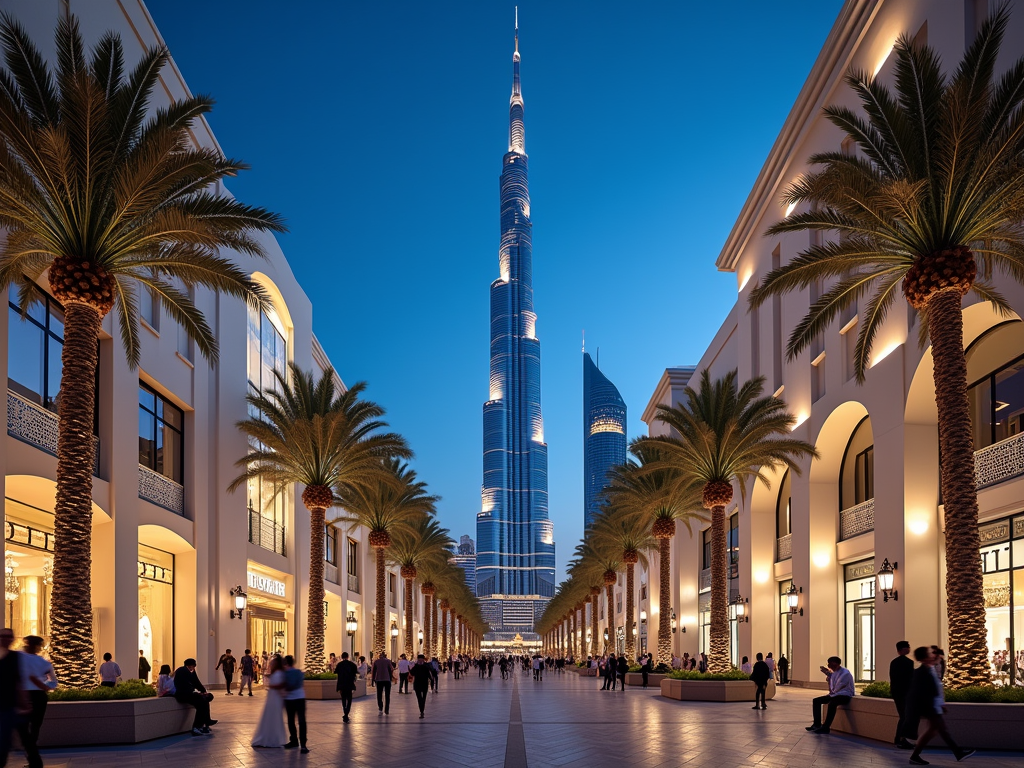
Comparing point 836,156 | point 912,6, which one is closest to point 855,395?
point 912,6

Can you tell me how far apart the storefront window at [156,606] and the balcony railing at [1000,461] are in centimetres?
2401

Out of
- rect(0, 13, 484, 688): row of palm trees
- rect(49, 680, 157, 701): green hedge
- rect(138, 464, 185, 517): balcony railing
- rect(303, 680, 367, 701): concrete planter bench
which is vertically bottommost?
rect(303, 680, 367, 701): concrete planter bench

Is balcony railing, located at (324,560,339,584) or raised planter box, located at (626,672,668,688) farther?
balcony railing, located at (324,560,339,584)

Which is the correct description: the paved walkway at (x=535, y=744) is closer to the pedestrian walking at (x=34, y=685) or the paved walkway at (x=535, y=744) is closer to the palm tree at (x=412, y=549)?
the pedestrian walking at (x=34, y=685)

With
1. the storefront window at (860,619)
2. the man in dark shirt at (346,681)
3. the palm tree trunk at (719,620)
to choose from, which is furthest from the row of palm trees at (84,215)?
the storefront window at (860,619)

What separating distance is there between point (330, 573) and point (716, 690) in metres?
30.3

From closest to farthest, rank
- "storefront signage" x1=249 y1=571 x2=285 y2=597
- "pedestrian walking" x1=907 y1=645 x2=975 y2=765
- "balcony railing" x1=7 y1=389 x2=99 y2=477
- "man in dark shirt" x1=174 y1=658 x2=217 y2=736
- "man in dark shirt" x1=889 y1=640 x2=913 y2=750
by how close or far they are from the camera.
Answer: "pedestrian walking" x1=907 y1=645 x2=975 y2=765 < "man in dark shirt" x1=889 y1=640 x2=913 y2=750 < "man in dark shirt" x1=174 y1=658 x2=217 y2=736 < "balcony railing" x1=7 y1=389 x2=99 y2=477 < "storefront signage" x1=249 y1=571 x2=285 y2=597

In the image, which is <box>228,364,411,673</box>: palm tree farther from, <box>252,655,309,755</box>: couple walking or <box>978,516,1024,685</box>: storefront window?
<box>978,516,1024,685</box>: storefront window

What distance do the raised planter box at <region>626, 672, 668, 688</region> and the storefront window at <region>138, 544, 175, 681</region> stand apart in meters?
20.9

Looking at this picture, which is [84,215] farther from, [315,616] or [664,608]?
[664,608]

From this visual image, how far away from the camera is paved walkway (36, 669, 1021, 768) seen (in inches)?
551

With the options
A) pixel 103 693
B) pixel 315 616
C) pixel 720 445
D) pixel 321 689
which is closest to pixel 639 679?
pixel 720 445

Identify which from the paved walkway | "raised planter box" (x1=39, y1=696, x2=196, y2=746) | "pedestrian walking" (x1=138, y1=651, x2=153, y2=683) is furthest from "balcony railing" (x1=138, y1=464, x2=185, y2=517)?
"raised planter box" (x1=39, y1=696, x2=196, y2=746)

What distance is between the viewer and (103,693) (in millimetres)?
16797
